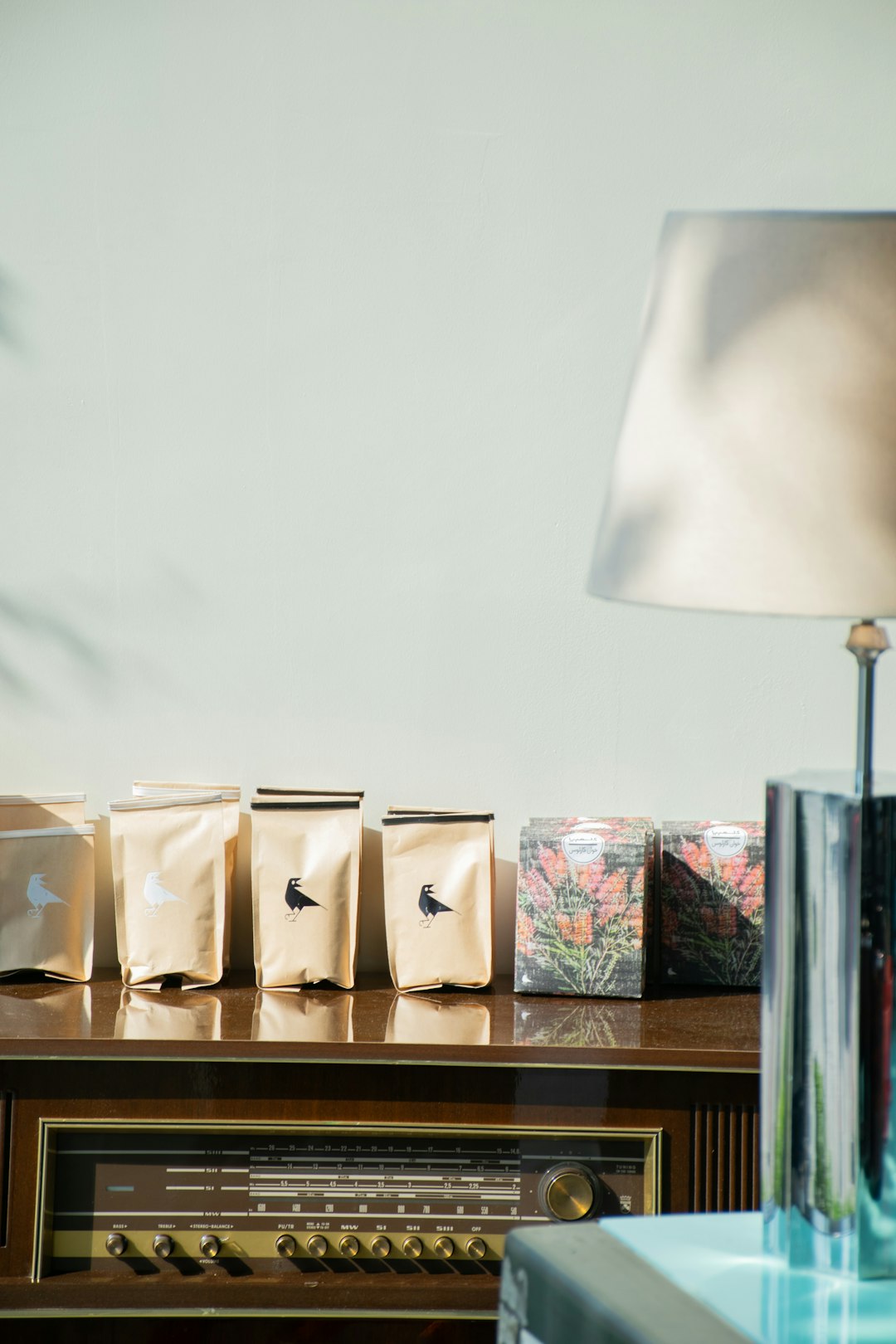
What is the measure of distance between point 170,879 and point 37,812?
9.7 inches

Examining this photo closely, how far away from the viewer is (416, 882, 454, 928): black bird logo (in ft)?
5.57

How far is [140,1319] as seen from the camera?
5.04 ft

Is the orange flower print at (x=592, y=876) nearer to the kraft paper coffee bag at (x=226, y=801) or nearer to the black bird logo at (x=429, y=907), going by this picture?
the black bird logo at (x=429, y=907)

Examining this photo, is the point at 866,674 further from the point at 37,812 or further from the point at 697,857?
the point at 37,812

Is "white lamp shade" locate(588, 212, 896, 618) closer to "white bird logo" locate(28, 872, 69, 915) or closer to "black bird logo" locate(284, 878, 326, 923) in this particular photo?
"black bird logo" locate(284, 878, 326, 923)

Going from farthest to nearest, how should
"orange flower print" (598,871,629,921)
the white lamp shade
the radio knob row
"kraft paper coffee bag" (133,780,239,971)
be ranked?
"kraft paper coffee bag" (133,780,239,971), "orange flower print" (598,871,629,921), the radio knob row, the white lamp shade

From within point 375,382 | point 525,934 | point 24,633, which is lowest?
point 525,934

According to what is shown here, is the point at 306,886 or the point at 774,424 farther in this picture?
the point at 306,886

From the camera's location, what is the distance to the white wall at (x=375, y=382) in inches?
71.9

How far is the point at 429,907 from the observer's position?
1703 mm

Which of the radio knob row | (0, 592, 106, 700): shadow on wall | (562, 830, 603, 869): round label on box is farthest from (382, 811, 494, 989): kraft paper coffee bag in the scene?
(0, 592, 106, 700): shadow on wall

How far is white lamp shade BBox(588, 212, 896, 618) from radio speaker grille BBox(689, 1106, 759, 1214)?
90 cm

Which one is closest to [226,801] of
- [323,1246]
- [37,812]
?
[37,812]

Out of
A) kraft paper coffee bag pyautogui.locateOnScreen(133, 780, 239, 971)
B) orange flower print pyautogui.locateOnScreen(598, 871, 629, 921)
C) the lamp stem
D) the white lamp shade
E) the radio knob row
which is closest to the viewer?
the white lamp shade
